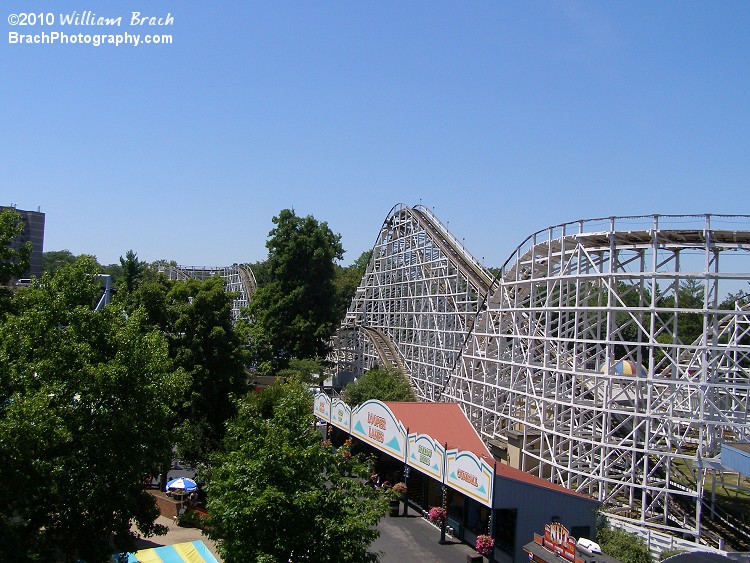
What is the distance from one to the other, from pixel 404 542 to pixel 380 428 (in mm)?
4796

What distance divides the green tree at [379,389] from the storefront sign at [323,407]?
2394mm

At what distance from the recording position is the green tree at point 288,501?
401 inches

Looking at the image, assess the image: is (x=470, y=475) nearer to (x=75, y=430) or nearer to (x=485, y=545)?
(x=485, y=545)

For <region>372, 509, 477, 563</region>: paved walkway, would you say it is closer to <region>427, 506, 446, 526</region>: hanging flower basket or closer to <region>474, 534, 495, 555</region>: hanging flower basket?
<region>427, 506, 446, 526</region>: hanging flower basket

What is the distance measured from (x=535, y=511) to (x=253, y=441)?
8.25 m

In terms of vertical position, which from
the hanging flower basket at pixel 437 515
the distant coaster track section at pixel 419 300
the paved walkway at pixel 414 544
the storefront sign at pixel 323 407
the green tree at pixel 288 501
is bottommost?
the paved walkway at pixel 414 544

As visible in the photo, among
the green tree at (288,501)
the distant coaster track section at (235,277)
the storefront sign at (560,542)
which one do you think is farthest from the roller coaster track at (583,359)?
the distant coaster track section at (235,277)

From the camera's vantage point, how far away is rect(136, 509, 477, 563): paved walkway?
1678 cm

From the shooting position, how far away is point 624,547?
1565 cm

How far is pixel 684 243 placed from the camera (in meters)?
18.2

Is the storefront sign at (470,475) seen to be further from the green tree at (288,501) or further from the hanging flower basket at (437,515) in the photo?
the green tree at (288,501)

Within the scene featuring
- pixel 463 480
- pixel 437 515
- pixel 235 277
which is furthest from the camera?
pixel 235 277

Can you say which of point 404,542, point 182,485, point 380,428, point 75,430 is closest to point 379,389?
point 380,428

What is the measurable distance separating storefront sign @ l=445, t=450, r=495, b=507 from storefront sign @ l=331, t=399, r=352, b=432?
25.3ft
